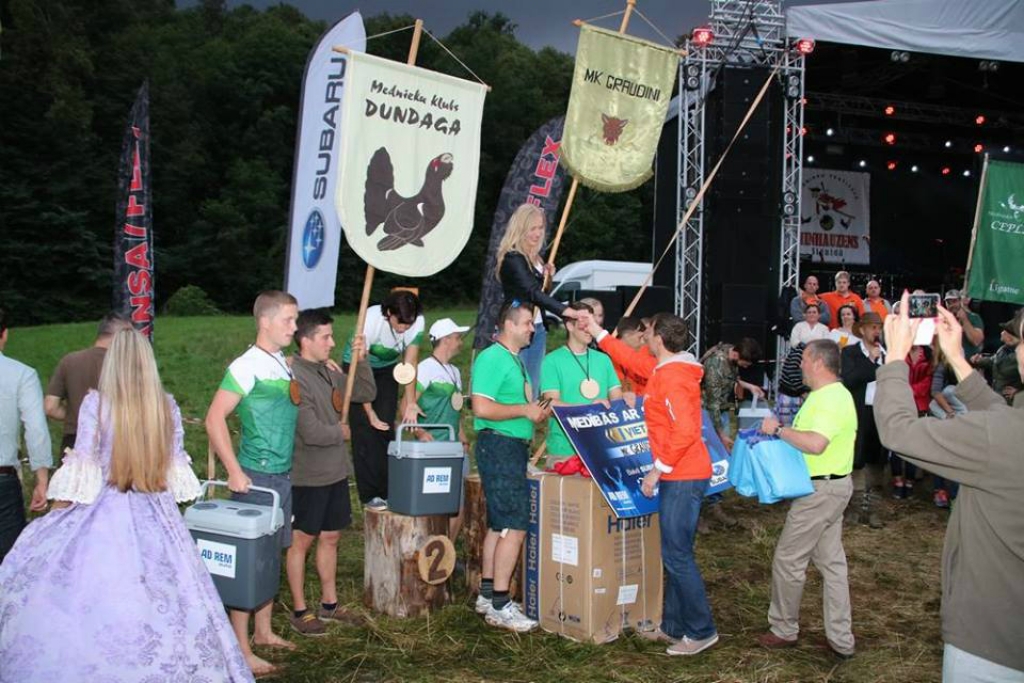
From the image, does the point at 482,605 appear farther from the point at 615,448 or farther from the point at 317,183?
the point at 317,183

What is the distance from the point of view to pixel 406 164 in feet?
17.6

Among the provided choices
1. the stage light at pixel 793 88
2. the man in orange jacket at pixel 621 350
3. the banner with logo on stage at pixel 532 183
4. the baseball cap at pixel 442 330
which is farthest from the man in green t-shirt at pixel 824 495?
the stage light at pixel 793 88

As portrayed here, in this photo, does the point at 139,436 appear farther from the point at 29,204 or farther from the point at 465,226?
the point at 29,204

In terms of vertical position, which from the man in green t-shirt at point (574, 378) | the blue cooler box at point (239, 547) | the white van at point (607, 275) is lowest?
the blue cooler box at point (239, 547)

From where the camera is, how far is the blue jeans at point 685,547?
454 centimetres

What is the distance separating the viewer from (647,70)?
6.16 m

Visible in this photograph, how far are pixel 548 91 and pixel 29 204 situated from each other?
23.1 metres

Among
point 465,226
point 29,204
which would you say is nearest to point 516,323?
point 465,226

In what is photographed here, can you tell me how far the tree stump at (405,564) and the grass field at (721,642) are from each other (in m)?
0.11

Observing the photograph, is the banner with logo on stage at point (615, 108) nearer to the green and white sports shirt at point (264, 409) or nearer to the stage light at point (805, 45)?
the green and white sports shirt at point (264, 409)

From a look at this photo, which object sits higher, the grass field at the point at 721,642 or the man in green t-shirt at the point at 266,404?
the man in green t-shirt at the point at 266,404

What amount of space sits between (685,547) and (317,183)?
3749mm

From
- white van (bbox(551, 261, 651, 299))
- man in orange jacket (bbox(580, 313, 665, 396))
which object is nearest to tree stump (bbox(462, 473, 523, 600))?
man in orange jacket (bbox(580, 313, 665, 396))

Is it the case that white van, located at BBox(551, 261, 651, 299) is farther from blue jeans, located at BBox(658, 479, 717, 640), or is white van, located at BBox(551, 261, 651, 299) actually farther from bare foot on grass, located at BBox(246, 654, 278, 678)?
bare foot on grass, located at BBox(246, 654, 278, 678)
